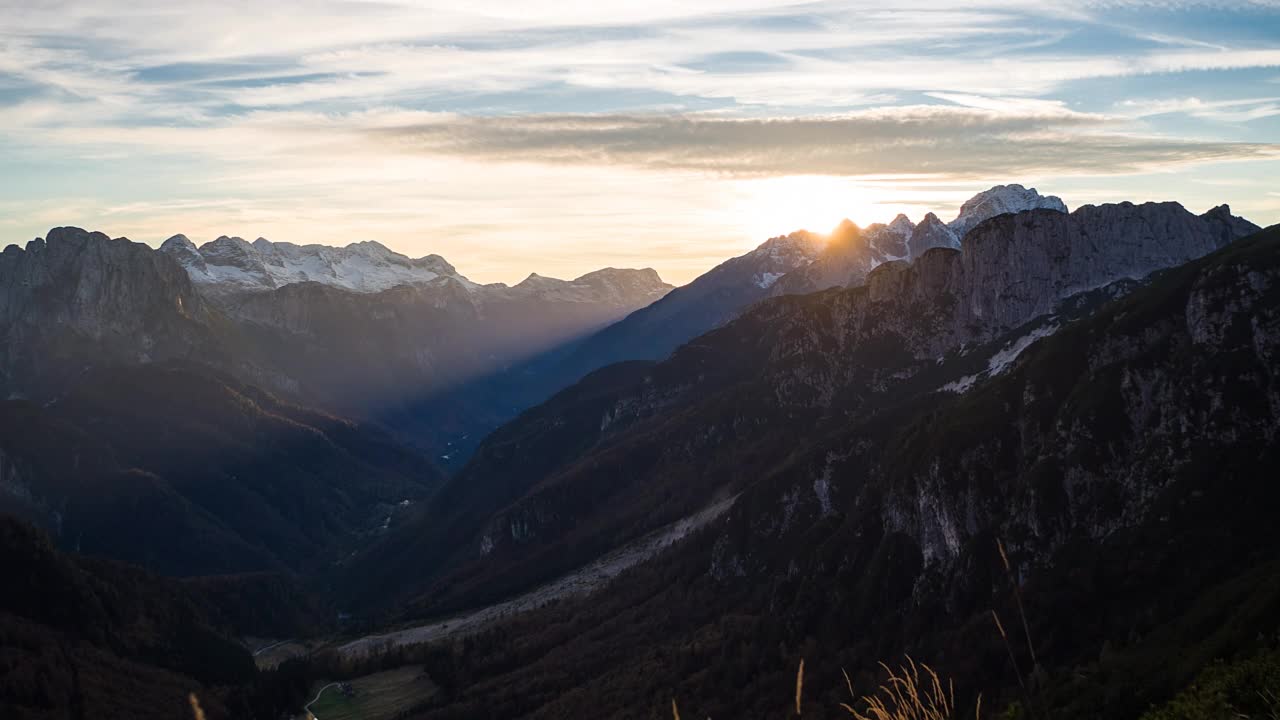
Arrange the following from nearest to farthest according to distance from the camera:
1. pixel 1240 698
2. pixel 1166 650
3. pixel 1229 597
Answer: pixel 1240 698
pixel 1166 650
pixel 1229 597

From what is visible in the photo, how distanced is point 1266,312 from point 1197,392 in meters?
17.4

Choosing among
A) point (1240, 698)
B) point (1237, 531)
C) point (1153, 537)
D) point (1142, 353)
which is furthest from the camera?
point (1142, 353)

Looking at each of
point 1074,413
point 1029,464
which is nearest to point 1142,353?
point 1074,413

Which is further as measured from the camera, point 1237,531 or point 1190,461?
point 1190,461

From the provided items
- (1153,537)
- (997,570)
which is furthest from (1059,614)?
(997,570)

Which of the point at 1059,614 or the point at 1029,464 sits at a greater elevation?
the point at 1029,464

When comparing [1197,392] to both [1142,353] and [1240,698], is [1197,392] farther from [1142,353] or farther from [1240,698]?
[1240,698]

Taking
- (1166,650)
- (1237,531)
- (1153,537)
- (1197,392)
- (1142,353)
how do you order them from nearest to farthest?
(1166,650)
(1237,531)
(1153,537)
(1197,392)
(1142,353)

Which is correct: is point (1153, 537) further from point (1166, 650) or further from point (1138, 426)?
point (1166, 650)

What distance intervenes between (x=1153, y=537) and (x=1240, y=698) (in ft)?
413

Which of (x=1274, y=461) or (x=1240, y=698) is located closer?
(x=1240, y=698)

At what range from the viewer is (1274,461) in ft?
507

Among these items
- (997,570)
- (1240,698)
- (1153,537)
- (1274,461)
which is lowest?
(997,570)

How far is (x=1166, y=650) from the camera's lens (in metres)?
110
